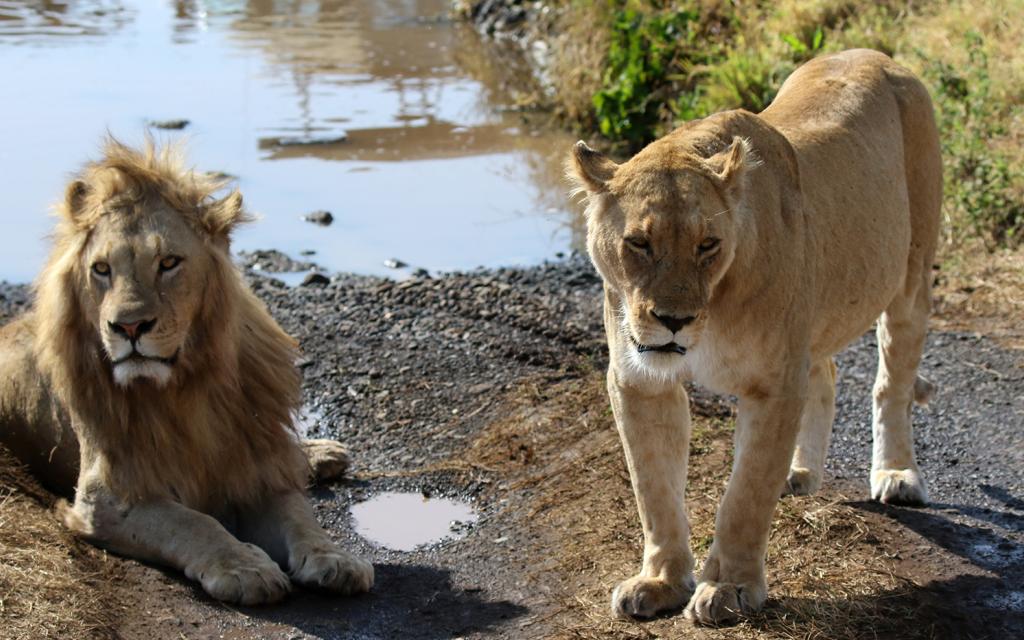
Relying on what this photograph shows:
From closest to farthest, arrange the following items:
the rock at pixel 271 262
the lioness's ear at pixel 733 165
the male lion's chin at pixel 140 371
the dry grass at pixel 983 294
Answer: the lioness's ear at pixel 733 165 < the male lion's chin at pixel 140 371 < the dry grass at pixel 983 294 < the rock at pixel 271 262

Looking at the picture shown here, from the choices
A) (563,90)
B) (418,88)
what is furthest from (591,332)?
(418,88)

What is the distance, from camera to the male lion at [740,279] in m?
3.65

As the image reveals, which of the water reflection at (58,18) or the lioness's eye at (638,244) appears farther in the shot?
the water reflection at (58,18)

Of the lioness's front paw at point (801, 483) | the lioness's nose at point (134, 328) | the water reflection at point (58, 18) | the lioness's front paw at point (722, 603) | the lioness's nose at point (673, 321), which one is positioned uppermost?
the lioness's nose at point (673, 321)

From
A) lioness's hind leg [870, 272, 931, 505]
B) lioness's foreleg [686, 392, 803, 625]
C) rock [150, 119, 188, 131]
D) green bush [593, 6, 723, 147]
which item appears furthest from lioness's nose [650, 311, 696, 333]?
rock [150, 119, 188, 131]

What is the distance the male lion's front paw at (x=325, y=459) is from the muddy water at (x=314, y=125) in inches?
61.5

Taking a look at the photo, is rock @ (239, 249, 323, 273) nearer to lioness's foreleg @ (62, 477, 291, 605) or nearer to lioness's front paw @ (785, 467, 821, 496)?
lioness's foreleg @ (62, 477, 291, 605)

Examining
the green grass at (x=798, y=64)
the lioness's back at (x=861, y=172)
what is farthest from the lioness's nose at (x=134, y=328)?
the green grass at (x=798, y=64)

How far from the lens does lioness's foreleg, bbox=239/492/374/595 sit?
4.68 m

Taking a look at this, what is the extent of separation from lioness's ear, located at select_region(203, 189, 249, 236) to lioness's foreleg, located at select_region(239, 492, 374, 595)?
0.98 m

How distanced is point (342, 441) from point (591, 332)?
1.61 m

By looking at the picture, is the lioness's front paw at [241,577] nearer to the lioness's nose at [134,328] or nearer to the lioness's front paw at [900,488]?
the lioness's nose at [134,328]

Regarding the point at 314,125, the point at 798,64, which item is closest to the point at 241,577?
the point at 798,64

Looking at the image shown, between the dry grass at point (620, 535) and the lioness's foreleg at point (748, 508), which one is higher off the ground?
the lioness's foreleg at point (748, 508)
